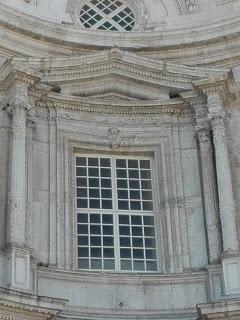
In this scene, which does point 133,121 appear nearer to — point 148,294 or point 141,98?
point 141,98

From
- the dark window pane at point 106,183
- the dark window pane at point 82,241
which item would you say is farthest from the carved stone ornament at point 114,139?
the dark window pane at point 82,241

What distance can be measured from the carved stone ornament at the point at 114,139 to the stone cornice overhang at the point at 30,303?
13.3 feet

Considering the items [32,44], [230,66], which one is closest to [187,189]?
[230,66]

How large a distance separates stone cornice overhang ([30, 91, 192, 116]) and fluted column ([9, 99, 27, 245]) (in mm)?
852

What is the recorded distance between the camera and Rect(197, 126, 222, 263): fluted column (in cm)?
1834

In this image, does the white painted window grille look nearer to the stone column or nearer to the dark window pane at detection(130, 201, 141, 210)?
the dark window pane at detection(130, 201, 141, 210)

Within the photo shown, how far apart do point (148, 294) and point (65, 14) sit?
6.84 metres

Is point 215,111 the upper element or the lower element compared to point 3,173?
upper

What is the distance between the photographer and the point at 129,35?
21141 millimetres

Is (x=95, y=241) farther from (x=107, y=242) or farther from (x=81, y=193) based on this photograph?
(x=81, y=193)

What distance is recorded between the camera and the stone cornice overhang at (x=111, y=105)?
19578 mm

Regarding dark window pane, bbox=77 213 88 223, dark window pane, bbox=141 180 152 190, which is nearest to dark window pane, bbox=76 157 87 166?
dark window pane, bbox=77 213 88 223

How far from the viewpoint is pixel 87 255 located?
18.6m

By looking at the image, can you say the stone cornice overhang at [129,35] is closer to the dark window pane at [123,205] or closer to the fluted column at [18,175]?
the fluted column at [18,175]
